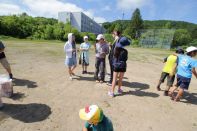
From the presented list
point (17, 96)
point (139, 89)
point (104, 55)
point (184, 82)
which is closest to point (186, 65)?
point (184, 82)

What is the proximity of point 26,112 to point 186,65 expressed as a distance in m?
4.50

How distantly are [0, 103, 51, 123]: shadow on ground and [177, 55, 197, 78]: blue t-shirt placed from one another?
12.8ft

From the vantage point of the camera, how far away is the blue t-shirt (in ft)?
20.0

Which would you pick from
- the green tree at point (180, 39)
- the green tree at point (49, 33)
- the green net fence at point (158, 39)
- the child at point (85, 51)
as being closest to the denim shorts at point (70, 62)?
the child at point (85, 51)

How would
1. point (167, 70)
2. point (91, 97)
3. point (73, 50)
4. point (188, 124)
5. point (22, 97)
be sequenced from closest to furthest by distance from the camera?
point (188, 124)
point (22, 97)
point (91, 97)
point (167, 70)
point (73, 50)

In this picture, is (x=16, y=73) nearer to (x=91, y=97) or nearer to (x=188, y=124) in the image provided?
(x=91, y=97)

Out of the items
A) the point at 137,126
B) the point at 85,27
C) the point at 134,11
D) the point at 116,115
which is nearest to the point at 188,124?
the point at 137,126

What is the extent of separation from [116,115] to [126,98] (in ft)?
4.60

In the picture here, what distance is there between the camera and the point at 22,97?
19.9ft

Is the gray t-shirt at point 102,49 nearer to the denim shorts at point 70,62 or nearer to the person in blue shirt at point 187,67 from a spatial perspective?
the denim shorts at point 70,62

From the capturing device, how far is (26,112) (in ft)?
16.8

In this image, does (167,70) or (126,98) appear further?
(167,70)

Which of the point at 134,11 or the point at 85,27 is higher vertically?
the point at 134,11

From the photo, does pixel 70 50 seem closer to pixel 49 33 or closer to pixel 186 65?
pixel 186 65
